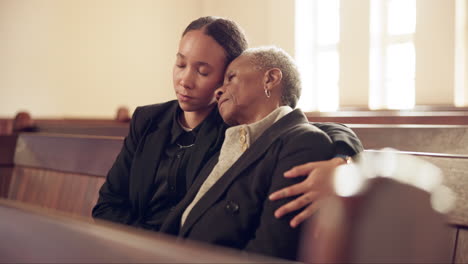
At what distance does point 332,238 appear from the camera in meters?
0.43

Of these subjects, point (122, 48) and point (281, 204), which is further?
point (122, 48)

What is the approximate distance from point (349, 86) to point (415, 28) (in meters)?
1.41

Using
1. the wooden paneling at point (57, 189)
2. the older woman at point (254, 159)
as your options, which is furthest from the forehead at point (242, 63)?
the wooden paneling at point (57, 189)

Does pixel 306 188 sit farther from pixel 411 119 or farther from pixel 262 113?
Result: pixel 411 119

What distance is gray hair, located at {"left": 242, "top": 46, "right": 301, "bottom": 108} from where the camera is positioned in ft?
5.37

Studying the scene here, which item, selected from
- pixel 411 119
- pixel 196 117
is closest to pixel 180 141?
pixel 196 117

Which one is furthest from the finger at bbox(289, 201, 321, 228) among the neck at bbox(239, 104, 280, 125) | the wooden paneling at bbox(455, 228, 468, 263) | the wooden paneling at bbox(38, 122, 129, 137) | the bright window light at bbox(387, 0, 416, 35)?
the bright window light at bbox(387, 0, 416, 35)

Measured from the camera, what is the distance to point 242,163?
4.64ft

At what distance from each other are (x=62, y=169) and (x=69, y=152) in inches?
5.2

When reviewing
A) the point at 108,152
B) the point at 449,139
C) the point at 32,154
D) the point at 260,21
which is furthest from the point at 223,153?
the point at 260,21

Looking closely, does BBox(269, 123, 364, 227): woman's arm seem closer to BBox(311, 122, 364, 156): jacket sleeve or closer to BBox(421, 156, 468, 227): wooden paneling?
BBox(311, 122, 364, 156): jacket sleeve

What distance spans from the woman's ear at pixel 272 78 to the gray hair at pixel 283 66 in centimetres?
2

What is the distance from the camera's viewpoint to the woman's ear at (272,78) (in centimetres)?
161

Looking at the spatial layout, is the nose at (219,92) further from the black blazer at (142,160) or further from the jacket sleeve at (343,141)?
the jacket sleeve at (343,141)
